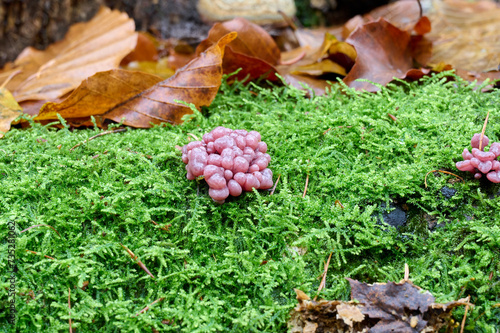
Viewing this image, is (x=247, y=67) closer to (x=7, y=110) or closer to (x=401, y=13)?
(x=7, y=110)

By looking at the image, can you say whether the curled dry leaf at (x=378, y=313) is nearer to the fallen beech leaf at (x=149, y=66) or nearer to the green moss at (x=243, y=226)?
the green moss at (x=243, y=226)

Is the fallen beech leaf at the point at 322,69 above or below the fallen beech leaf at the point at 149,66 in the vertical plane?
above

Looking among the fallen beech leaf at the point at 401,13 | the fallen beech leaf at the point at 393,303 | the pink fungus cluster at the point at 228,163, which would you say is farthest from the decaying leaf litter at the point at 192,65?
the fallen beech leaf at the point at 393,303

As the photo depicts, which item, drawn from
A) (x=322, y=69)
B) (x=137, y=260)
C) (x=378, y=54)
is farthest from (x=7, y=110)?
(x=378, y=54)

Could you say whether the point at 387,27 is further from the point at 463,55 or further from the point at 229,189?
the point at 229,189

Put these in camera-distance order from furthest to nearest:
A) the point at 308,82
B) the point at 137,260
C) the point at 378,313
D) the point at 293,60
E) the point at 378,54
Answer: the point at 293,60
the point at 378,54
the point at 308,82
the point at 137,260
the point at 378,313

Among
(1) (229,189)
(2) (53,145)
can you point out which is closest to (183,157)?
(1) (229,189)
